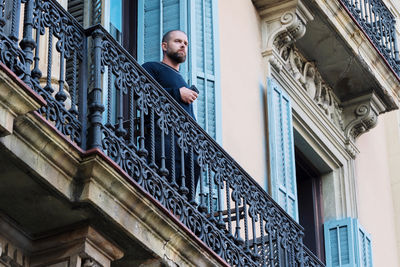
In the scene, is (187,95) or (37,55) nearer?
(37,55)

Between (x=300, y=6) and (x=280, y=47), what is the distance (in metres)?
0.48

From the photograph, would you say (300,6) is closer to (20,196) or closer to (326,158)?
(326,158)

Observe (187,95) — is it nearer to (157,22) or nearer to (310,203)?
(157,22)

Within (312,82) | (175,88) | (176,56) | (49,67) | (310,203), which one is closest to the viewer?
(49,67)

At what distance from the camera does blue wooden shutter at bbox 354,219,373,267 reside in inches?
580

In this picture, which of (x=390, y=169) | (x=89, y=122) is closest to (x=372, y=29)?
(x=390, y=169)

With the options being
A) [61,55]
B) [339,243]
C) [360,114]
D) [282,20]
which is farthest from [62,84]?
[360,114]

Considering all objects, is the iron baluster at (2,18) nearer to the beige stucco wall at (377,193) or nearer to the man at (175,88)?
the man at (175,88)

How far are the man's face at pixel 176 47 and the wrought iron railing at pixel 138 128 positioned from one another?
629mm

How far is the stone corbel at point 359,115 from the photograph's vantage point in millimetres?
15656

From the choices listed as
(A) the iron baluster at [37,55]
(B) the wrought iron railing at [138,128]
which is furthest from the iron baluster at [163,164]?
(A) the iron baluster at [37,55]

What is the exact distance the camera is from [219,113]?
12.4 metres

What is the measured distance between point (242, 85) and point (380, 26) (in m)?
3.45

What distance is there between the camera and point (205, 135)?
10500 millimetres
